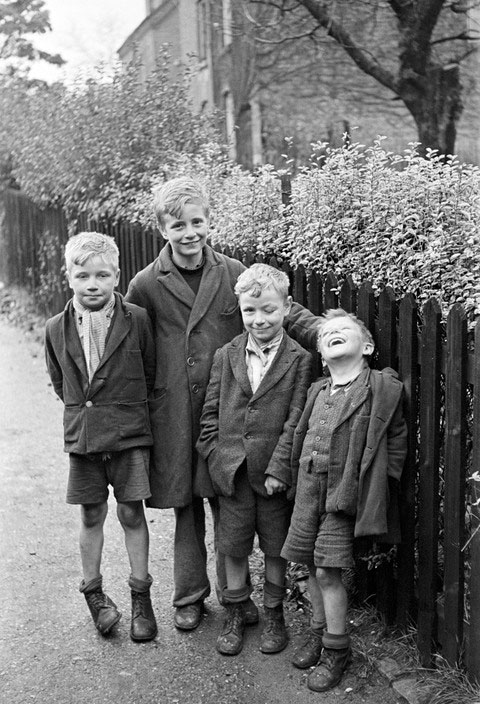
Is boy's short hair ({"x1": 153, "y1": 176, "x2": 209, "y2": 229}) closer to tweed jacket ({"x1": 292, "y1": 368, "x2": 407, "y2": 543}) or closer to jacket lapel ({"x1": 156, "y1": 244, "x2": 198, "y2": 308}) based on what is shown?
jacket lapel ({"x1": 156, "y1": 244, "x2": 198, "y2": 308})

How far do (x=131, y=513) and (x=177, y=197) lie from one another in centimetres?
140

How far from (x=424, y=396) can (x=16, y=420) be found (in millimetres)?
5516

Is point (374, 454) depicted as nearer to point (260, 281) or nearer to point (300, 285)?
point (260, 281)

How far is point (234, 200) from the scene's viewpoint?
6238mm

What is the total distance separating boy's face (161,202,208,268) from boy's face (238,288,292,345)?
1.37 feet

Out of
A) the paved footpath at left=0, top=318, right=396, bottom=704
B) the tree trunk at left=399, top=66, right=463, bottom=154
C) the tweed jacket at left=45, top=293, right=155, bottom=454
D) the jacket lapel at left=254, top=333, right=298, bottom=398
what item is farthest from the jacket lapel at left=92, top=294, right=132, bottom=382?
the tree trunk at left=399, top=66, right=463, bottom=154

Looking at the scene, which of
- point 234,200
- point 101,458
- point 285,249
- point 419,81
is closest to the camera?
point 101,458

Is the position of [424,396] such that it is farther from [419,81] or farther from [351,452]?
[419,81]

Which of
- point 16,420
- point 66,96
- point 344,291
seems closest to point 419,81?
point 66,96

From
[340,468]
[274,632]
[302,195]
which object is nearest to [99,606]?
[274,632]

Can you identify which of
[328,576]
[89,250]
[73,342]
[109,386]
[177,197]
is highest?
[177,197]

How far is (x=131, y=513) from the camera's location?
4.16 meters

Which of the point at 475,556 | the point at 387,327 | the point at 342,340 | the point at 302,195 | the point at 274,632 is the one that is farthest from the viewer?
the point at 302,195

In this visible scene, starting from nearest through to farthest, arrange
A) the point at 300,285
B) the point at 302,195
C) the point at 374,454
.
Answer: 1. the point at 374,454
2. the point at 300,285
3. the point at 302,195
